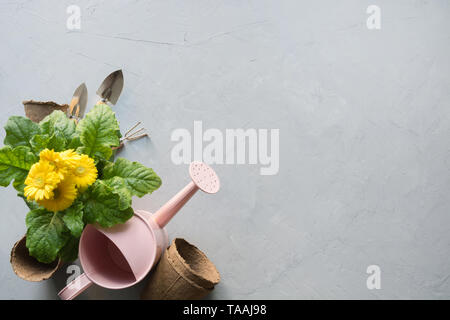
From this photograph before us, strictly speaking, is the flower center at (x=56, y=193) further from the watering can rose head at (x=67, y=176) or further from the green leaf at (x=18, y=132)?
the green leaf at (x=18, y=132)

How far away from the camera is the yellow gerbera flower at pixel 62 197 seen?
780mm

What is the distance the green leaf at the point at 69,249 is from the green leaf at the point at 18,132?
225mm

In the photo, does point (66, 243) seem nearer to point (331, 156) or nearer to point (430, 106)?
point (331, 156)

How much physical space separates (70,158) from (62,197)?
0.26 feet

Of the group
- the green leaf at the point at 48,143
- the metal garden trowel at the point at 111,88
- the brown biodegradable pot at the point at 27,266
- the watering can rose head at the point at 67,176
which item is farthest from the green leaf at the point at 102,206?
the metal garden trowel at the point at 111,88

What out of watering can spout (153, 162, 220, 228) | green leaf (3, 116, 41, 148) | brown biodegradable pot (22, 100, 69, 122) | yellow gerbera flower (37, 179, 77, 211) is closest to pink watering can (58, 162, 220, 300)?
watering can spout (153, 162, 220, 228)

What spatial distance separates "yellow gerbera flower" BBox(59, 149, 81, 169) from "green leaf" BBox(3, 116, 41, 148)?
0.41 feet

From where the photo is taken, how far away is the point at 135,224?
3.00 ft

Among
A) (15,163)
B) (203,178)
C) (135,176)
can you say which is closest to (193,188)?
Result: (203,178)

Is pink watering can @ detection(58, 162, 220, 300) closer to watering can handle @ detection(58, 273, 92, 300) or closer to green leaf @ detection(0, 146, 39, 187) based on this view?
watering can handle @ detection(58, 273, 92, 300)

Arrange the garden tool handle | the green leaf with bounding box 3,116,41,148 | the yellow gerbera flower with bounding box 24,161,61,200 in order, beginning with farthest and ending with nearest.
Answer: the garden tool handle
the green leaf with bounding box 3,116,41,148
the yellow gerbera flower with bounding box 24,161,61,200

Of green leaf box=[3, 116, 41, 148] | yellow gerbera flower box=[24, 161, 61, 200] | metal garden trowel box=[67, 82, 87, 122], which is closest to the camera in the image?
yellow gerbera flower box=[24, 161, 61, 200]

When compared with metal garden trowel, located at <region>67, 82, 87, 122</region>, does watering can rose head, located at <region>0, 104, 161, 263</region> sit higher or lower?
lower

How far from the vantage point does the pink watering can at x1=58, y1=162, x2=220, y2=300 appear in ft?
2.94
